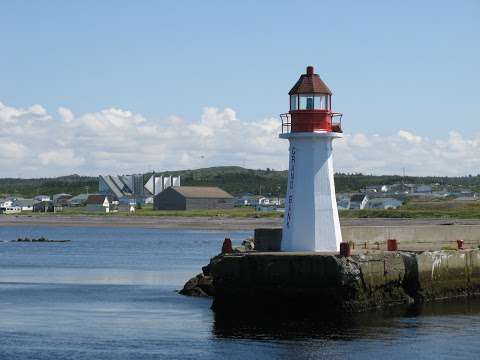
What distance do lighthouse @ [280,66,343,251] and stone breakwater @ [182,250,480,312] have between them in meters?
1.15

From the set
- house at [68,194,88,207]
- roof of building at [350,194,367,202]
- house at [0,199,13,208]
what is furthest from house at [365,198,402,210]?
house at [0,199,13,208]

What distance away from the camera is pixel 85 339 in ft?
83.8

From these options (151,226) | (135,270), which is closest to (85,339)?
(135,270)

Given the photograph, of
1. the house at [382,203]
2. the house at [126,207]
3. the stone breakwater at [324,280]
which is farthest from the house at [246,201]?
the stone breakwater at [324,280]

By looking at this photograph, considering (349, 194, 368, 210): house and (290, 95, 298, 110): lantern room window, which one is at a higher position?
(290, 95, 298, 110): lantern room window

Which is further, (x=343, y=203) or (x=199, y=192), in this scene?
(x=199, y=192)

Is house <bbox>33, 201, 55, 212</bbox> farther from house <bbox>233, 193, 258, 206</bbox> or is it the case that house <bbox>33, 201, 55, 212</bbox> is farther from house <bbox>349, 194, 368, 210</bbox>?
house <bbox>349, 194, 368, 210</bbox>

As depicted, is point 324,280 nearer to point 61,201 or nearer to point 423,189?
point 61,201

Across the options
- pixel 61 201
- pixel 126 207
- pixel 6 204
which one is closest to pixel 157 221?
pixel 126 207

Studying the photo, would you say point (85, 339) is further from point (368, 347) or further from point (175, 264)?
point (175, 264)

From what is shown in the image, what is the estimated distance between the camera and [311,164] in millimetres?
29641

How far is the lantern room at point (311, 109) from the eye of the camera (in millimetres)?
29547

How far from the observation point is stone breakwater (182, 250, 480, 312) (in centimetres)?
2842

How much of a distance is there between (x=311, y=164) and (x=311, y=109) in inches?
61.9
